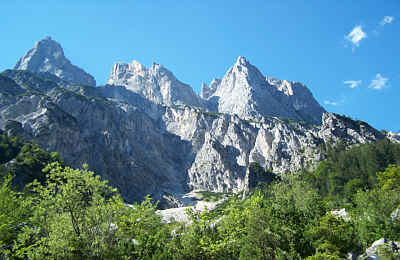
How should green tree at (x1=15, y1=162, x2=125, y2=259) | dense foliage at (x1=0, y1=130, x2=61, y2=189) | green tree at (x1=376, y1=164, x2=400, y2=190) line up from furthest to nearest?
1. dense foliage at (x1=0, y1=130, x2=61, y2=189)
2. green tree at (x1=376, y1=164, x2=400, y2=190)
3. green tree at (x1=15, y1=162, x2=125, y2=259)

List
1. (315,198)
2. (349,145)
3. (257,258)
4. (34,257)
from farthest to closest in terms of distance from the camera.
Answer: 1. (349,145)
2. (315,198)
3. (257,258)
4. (34,257)

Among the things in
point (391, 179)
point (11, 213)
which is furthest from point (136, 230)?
point (391, 179)

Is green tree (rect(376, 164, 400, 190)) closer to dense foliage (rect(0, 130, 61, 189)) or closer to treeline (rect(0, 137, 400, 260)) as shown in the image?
treeline (rect(0, 137, 400, 260))

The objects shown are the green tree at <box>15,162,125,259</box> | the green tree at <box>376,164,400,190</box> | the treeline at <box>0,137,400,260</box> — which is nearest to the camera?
the green tree at <box>15,162,125,259</box>

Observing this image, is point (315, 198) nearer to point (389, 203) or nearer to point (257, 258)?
point (389, 203)

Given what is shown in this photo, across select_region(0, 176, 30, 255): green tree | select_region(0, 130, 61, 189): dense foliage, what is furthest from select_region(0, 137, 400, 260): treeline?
select_region(0, 130, 61, 189): dense foliage

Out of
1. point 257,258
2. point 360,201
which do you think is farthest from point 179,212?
point 257,258

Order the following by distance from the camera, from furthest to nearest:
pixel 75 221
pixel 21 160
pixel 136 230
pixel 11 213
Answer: pixel 21 160
pixel 11 213
pixel 136 230
pixel 75 221

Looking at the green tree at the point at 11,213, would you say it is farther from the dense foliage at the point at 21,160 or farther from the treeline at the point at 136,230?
the dense foliage at the point at 21,160

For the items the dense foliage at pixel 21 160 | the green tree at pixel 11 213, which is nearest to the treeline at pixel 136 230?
the green tree at pixel 11 213

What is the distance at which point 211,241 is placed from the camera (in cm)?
2914

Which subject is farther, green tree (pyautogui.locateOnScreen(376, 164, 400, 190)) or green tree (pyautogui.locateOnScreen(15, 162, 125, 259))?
green tree (pyautogui.locateOnScreen(376, 164, 400, 190))

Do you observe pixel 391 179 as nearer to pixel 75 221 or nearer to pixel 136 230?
pixel 136 230

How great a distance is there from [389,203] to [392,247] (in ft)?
77.0
